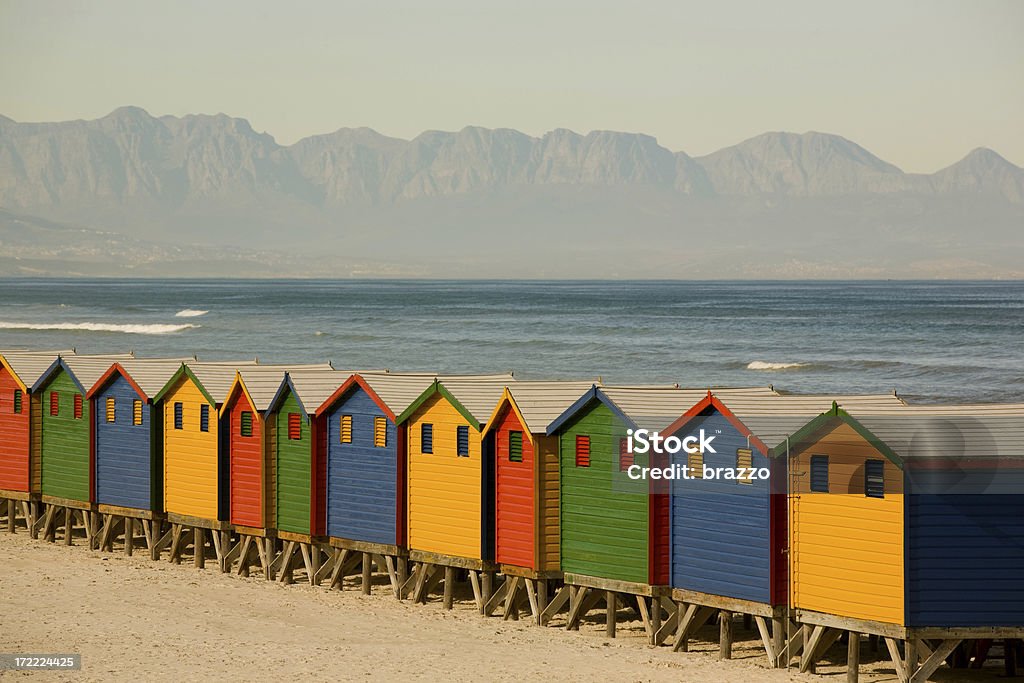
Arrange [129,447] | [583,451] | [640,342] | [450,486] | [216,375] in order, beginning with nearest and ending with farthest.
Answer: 1. [583,451]
2. [450,486]
3. [216,375]
4. [129,447]
5. [640,342]

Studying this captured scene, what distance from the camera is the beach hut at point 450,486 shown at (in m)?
32.1

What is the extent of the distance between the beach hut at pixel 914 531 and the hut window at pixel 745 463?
40.8 inches

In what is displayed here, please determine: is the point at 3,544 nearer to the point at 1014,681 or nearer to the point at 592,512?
the point at 592,512

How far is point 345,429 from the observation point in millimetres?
34719

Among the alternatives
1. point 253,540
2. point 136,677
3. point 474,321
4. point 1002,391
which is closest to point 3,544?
point 253,540

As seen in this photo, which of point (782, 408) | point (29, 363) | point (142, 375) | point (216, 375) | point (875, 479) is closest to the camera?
point (875, 479)

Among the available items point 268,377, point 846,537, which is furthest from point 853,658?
point 268,377

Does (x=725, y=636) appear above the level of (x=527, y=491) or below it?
below

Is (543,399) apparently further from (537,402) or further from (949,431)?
(949,431)

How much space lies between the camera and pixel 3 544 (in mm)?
41281

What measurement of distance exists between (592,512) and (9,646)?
11274mm

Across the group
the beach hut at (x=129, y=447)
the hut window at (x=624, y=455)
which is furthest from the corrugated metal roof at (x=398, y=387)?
the beach hut at (x=129, y=447)

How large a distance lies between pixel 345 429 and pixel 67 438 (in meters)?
10.0

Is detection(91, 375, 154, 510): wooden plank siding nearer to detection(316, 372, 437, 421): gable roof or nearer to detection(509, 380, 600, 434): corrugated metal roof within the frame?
detection(316, 372, 437, 421): gable roof
